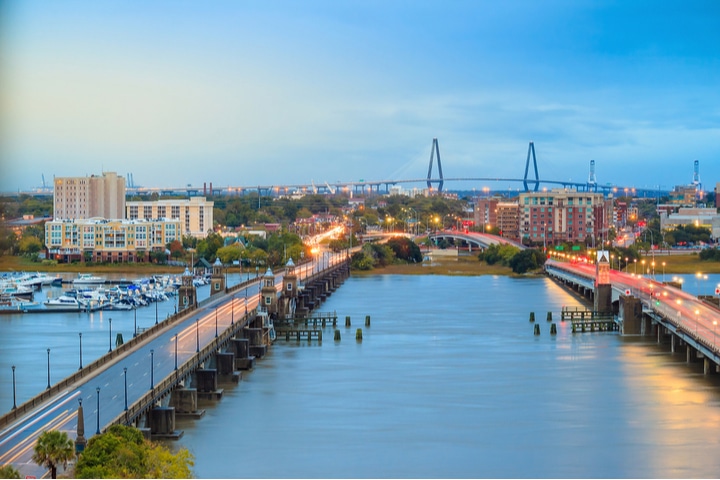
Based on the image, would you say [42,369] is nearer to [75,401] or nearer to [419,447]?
[75,401]

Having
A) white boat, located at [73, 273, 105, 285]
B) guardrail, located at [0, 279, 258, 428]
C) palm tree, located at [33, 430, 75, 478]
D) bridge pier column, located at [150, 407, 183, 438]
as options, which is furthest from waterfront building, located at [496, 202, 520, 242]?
palm tree, located at [33, 430, 75, 478]

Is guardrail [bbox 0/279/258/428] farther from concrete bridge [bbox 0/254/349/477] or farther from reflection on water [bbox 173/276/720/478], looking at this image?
reflection on water [bbox 173/276/720/478]

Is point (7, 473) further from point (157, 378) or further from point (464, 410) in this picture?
point (464, 410)

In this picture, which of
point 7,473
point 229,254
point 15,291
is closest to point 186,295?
point 15,291

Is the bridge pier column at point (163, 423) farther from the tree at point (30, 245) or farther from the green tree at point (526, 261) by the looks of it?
the tree at point (30, 245)

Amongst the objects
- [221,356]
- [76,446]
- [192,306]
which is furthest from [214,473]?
[192,306]

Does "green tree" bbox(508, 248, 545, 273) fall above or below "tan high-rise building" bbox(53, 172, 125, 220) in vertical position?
below

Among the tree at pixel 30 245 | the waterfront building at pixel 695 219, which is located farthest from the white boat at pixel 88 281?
the waterfront building at pixel 695 219

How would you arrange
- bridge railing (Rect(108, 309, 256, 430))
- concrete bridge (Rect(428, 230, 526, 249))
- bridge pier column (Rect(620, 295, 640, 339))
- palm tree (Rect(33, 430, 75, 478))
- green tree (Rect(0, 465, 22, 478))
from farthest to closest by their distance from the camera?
1. concrete bridge (Rect(428, 230, 526, 249))
2. bridge pier column (Rect(620, 295, 640, 339))
3. bridge railing (Rect(108, 309, 256, 430))
4. palm tree (Rect(33, 430, 75, 478))
5. green tree (Rect(0, 465, 22, 478))
